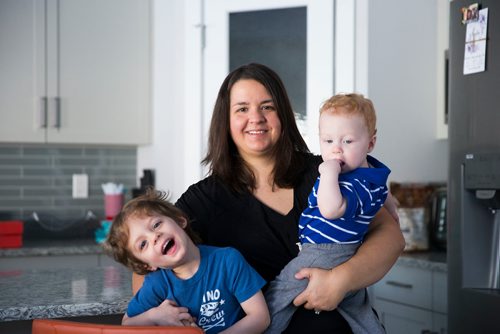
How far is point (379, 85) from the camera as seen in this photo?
3637 millimetres

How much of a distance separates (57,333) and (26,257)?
248 centimetres

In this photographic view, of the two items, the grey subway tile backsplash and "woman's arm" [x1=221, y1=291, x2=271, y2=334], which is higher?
the grey subway tile backsplash

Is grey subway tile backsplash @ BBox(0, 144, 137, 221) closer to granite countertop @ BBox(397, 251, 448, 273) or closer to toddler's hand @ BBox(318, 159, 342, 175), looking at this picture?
granite countertop @ BBox(397, 251, 448, 273)

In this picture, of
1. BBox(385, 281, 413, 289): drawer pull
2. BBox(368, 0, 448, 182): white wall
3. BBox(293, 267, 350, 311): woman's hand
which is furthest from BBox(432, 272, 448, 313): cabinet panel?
BBox(293, 267, 350, 311): woman's hand

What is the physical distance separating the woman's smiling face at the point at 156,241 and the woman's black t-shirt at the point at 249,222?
317 mm

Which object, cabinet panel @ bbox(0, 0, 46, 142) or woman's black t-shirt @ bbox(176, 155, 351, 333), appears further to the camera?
cabinet panel @ bbox(0, 0, 46, 142)

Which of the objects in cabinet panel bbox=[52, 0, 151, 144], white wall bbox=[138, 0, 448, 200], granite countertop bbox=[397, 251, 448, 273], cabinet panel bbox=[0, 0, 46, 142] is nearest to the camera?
granite countertop bbox=[397, 251, 448, 273]

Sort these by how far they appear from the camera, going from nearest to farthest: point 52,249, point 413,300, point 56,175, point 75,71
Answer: point 413,300 → point 52,249 → point 75,71 → point 56,175

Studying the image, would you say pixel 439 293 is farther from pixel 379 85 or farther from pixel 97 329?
pixel 97 329

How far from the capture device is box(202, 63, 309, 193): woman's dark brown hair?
2.18 meters

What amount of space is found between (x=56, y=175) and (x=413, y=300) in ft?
7.56

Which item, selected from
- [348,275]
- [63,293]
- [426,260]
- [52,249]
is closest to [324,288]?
[348,275]

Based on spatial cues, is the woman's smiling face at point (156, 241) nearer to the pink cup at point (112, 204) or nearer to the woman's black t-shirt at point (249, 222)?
the woman's black t-shirt at point (249, 222)

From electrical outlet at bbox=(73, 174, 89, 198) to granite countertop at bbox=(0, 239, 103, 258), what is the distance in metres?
0.47
